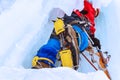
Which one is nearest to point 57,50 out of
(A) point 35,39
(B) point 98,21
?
(A) point 35,39

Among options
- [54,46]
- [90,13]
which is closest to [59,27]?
[54,46]

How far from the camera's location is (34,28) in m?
1.19

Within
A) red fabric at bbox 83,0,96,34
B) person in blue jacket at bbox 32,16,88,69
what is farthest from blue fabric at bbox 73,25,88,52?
red fabric at bbox 83,0,96,34

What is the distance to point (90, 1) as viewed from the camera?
1.38m

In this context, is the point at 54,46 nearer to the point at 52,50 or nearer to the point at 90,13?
the point at 52,50

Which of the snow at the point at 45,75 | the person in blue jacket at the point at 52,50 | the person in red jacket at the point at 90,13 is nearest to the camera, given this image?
the snow at the point at 45,75

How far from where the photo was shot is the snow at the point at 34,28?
40.8 inches

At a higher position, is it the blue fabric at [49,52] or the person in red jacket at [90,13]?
Result: the person in red jacket at [90,13]

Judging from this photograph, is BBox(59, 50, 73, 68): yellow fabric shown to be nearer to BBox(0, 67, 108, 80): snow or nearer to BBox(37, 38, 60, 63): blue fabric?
BBox(37, 38, 60, 63): blue fabric

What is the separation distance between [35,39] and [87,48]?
23 centimetres

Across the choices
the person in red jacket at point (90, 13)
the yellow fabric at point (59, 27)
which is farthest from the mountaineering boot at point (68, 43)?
the person in red jacket at point (90, 13)

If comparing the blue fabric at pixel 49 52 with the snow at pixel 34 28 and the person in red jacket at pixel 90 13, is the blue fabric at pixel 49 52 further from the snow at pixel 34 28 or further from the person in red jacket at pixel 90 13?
the person in red jacket at pixel 90 13

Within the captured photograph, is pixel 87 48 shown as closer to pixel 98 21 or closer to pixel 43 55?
pixel 43 55

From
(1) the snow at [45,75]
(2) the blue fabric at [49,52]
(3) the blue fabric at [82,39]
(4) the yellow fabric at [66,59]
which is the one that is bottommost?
(1) the snow at [45,75]
